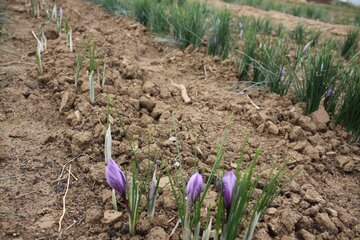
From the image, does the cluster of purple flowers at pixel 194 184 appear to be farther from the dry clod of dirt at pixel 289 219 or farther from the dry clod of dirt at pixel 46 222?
the dry clod of dirt at pixel 289 219

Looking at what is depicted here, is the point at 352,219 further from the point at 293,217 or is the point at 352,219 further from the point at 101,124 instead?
the point at 101,124

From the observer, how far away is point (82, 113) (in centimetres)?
177

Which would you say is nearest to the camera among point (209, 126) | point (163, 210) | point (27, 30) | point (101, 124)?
point (163, 210)

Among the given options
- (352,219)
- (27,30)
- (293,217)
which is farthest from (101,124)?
(27,30)

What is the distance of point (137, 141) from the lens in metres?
1.61

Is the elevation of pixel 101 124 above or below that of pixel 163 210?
above

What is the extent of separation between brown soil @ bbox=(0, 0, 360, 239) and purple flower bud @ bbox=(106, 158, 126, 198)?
17 centimetres

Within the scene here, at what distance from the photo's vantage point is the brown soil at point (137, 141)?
1.26m

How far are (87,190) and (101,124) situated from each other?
1.28ft

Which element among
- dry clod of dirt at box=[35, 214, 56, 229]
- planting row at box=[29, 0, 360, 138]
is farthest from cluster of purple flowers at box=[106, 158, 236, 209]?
planting row at box=[29, 0, 360, 138]

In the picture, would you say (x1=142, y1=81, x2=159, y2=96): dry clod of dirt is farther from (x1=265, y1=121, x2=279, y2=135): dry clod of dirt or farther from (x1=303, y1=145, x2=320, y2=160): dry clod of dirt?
(x1=303, y1=145, x2=320, y2=160): dry clod of dirt

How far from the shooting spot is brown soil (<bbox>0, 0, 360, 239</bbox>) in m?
1.26

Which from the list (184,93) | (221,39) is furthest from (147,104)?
(221,39)

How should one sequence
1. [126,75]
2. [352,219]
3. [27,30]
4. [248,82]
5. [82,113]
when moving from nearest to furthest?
[352,219] < [82,113] < [126,75] < [248,82] < [27,30]
